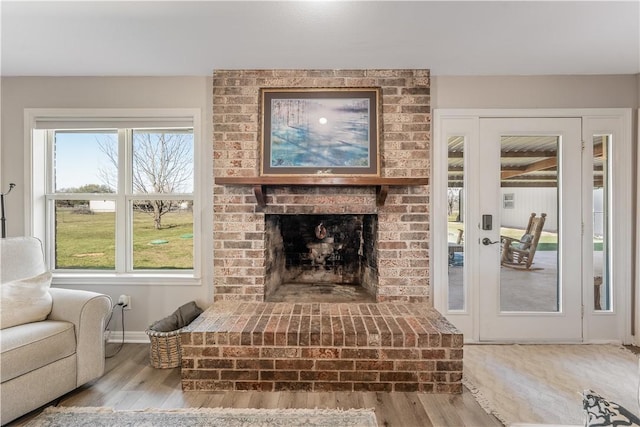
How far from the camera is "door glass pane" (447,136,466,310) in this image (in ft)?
8.62

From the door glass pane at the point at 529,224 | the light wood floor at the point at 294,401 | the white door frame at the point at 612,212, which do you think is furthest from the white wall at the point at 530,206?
the light wood floor at the point at 294,401

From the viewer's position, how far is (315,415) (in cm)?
170

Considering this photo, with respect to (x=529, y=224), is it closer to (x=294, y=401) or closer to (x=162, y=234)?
(x=294, y=401)

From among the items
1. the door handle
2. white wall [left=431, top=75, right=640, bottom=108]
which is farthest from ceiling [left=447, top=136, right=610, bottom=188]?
the door handle

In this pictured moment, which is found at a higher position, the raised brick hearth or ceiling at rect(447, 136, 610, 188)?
ceiling at rect(447, 136, 610, 188)

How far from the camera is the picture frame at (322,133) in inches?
97.1

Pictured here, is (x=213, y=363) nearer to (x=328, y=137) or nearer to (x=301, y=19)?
(x=328, y=137)

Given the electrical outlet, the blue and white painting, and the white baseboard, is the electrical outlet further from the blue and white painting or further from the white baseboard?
the blue and white painting

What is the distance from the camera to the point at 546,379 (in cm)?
207

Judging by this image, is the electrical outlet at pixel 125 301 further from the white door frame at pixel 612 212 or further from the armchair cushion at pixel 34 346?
the white door frame at pixel 612 212

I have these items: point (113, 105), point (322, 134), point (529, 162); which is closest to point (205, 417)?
point (322, 134)

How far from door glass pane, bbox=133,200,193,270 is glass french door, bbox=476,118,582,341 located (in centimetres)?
247

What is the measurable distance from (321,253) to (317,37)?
187 centimetres

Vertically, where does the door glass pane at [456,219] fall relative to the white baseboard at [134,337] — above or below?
above
